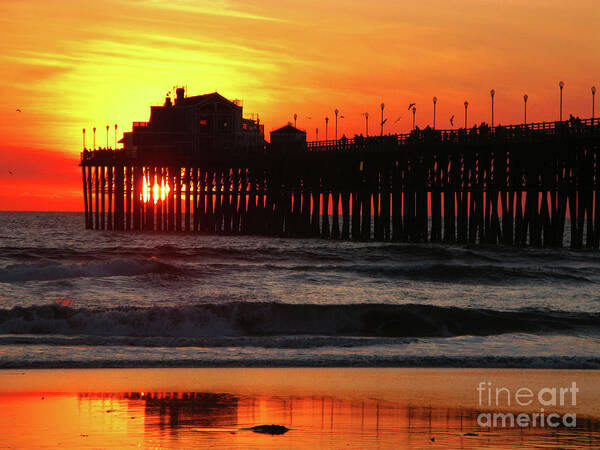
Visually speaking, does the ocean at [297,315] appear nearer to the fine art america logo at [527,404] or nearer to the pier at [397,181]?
the fine art america logo at [527,404]

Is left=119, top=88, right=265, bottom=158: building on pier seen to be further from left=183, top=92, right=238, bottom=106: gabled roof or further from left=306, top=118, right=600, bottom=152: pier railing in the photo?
left=306, top=118, right=600, bottom=152: pier railing

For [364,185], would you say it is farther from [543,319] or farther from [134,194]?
[543,319]

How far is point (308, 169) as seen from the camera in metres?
70.4

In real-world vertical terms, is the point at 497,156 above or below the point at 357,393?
above

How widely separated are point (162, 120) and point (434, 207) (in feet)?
136

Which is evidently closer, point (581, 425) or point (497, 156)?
point (581, 425)

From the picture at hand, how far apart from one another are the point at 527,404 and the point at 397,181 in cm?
4877

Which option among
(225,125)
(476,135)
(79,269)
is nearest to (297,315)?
(79,269)

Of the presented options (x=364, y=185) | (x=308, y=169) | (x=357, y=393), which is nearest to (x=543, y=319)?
(x=357, y=393)

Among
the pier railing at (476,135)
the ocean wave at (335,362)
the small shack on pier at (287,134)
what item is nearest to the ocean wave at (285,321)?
the ocean wave at (335,362)

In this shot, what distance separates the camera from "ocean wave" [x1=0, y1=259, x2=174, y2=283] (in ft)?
110

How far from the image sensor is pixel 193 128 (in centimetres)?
9144

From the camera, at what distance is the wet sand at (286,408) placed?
10.3m

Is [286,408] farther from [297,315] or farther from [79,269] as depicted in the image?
[79,269]
